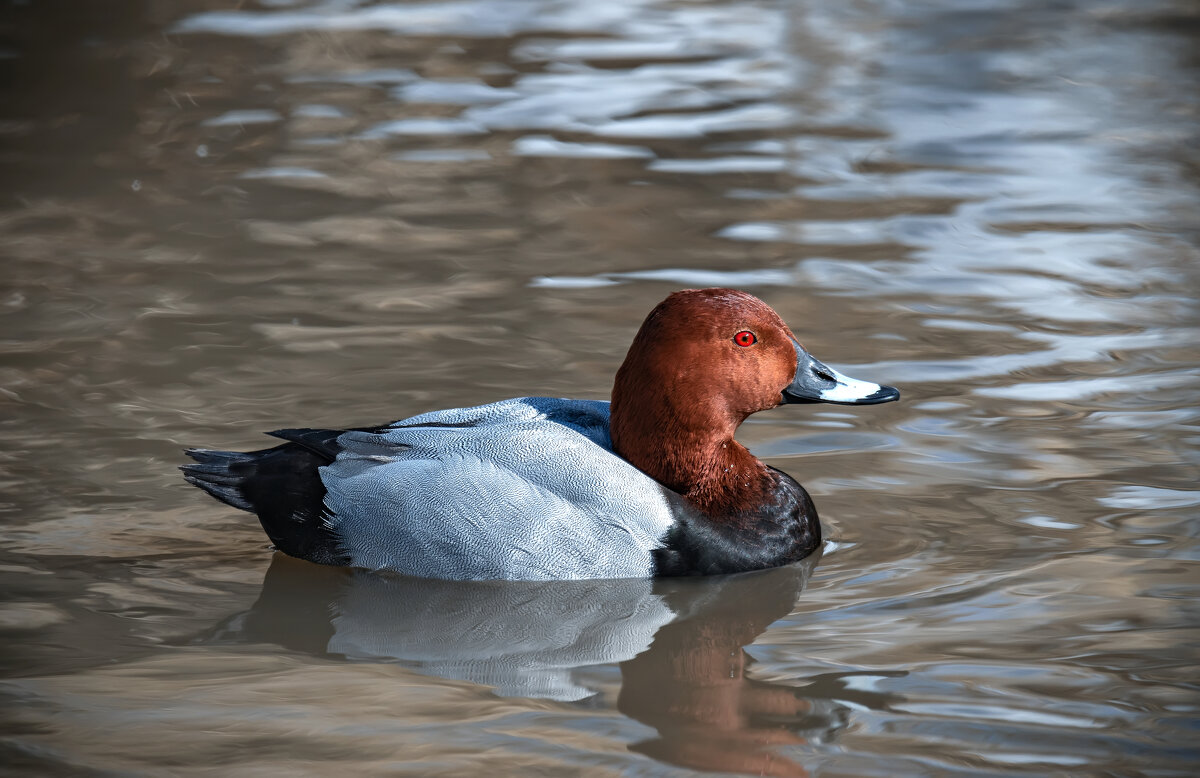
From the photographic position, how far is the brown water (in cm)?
445

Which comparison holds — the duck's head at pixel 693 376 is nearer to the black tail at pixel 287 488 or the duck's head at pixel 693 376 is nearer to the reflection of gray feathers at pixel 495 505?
the reflection of gray feathers at pixel 495 505

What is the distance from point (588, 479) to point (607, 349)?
229 centimetres

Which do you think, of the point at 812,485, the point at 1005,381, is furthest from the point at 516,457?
the point at 1005,381

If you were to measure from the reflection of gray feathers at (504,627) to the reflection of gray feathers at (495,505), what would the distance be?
7cm

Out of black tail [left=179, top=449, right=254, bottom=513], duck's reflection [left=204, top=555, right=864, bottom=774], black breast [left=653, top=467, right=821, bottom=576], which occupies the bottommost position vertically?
duck's reflection [left=204, top=555, right=864, bottom=774]

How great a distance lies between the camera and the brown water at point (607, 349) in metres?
4.45

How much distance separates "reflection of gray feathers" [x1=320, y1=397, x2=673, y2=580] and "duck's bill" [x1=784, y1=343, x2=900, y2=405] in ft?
2.22

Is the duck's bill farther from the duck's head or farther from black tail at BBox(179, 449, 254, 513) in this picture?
black tail at BBox(179, 449, 254, 513)

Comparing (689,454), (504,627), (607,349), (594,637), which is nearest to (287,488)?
(504,627)

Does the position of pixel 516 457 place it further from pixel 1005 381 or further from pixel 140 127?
pixel 140 127

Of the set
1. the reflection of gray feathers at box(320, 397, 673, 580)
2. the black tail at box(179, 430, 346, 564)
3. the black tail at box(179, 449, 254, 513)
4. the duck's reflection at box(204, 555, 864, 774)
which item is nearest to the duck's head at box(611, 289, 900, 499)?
the reflection of gray feathers at box(320, 397, 673, 580)

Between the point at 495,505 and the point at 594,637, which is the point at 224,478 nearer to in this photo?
the point at 495,505

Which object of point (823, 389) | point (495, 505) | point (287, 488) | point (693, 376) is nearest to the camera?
point (495, 505)

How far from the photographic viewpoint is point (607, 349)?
7480 mm
